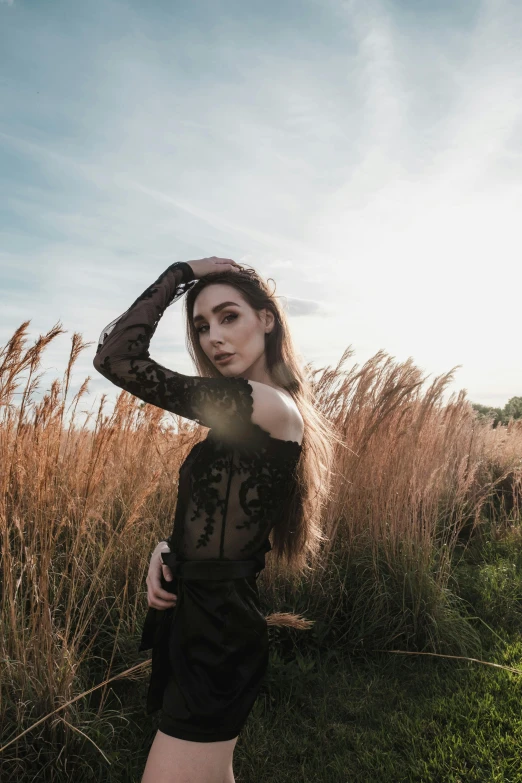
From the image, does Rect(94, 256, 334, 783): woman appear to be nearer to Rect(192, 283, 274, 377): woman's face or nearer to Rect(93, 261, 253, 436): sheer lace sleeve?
Rect(93, 261, 253, 436): sheer lace sleeve

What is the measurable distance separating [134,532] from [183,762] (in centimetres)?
227

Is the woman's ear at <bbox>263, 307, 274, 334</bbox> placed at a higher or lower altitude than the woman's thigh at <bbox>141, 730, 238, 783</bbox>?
higher

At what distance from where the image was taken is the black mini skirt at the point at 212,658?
1.40 metres

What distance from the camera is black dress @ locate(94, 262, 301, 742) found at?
1.47m

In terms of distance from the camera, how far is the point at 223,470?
4.98ft

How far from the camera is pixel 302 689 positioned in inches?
121

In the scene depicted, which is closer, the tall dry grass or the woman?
the woman

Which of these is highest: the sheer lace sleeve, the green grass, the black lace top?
the sheer lace sleeve

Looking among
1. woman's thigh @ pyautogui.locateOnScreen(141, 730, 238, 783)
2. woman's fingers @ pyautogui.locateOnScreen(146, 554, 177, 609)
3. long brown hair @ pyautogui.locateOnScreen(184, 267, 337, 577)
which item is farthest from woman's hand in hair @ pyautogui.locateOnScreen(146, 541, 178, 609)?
long brown hair @ pyautogui.locateOnScreen(184, 267, 337, 577)

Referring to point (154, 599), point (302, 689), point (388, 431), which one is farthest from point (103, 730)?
point (388, 431)

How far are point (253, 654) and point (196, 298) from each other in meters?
1.13

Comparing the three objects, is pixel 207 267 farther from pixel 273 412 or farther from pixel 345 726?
pixel 345 726

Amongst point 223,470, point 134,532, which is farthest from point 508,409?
point 223,470

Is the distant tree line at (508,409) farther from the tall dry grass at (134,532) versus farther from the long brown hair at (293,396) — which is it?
the long brown hair at (293,396)
